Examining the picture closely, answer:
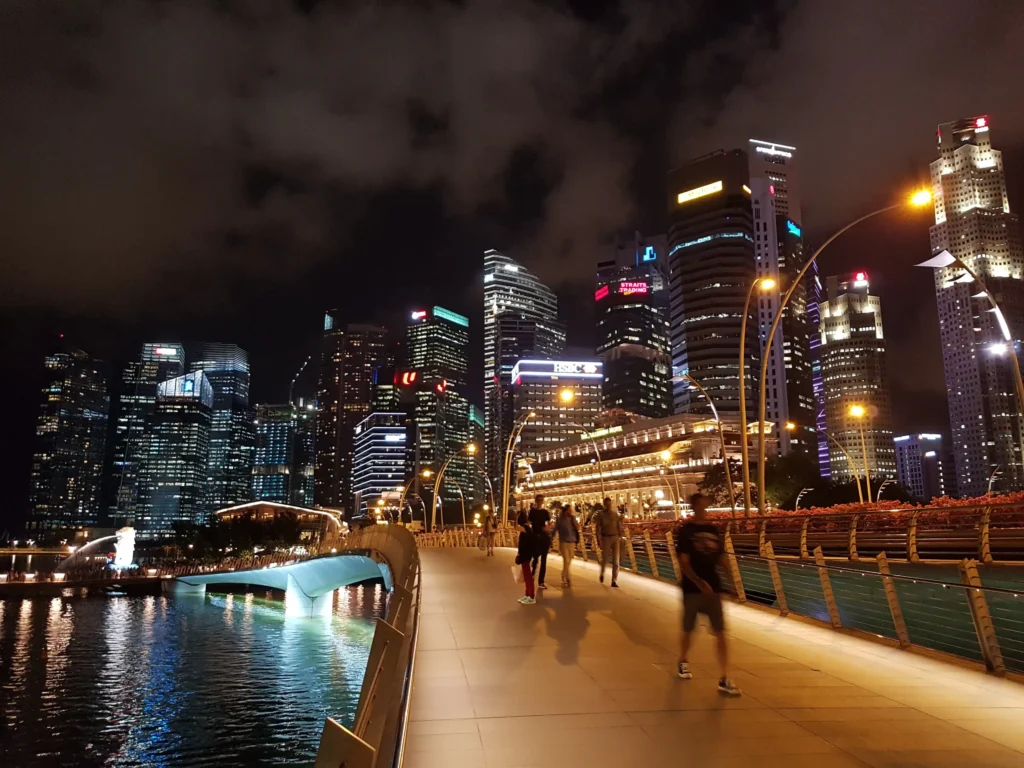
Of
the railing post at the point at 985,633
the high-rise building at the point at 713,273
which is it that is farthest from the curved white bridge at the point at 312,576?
the high-rise building at the point at 713,273

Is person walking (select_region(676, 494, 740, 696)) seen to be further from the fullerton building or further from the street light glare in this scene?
the fullerton building

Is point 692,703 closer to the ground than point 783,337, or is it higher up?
closer to the ground

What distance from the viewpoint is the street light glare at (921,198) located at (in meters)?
18.3

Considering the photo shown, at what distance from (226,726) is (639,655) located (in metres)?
15.8

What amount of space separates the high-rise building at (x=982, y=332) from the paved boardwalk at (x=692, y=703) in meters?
181

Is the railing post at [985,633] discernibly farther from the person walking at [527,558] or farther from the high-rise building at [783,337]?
the high-rise building at [783,337]

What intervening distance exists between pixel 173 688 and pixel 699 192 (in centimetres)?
17577

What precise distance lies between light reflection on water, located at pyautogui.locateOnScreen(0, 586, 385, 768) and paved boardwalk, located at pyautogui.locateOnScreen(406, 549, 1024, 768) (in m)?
11.0

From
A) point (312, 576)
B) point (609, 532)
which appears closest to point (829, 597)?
point (609, 532)

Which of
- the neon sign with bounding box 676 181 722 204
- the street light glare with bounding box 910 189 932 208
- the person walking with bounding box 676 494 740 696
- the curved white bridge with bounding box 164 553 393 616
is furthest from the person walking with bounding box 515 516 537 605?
the neon sign with bounding box 676 181 722 204

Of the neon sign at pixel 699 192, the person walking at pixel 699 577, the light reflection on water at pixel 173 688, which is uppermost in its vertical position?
the neon sign at pixel 699 192

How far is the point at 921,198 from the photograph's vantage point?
60.3 feet

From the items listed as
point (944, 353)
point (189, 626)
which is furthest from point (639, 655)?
point (944, 353)

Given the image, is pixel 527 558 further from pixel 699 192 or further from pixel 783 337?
pixel 699 192
